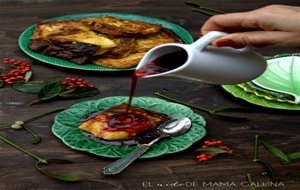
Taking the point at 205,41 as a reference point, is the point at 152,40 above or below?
below

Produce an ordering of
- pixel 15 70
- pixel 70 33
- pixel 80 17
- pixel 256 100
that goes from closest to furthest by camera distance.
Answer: pixel 256 100, pixel 15 70, pixel 70 33, pixel 80 17

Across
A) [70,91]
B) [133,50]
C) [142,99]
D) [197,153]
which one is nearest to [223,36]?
[197,153]

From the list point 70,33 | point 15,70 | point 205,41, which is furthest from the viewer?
point 70,33

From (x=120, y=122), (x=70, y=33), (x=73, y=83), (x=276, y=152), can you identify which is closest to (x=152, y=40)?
(x=70, y=33)

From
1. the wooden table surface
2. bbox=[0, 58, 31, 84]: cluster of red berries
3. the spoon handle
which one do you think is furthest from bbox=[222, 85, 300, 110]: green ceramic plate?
bbox=[0, 58, 31, 84]: cluster of red berries

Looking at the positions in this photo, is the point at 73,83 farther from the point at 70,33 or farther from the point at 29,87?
the point at 70,33

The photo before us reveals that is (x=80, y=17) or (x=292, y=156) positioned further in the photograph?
(x=80, y=17)

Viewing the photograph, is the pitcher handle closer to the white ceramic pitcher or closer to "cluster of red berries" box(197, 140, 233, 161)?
the white ceramic pitcher

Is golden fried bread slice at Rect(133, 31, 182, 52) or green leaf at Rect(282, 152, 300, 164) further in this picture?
golden fried bread slice at Rect(133, 31, 182, 52)
